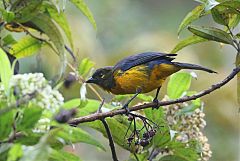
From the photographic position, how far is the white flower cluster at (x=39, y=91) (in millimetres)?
542

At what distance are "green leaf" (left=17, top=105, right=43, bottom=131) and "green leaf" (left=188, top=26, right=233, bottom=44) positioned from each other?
0.40m

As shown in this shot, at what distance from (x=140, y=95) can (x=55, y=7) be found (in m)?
0.23

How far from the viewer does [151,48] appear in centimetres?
343

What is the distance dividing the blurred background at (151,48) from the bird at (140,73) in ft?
3.97

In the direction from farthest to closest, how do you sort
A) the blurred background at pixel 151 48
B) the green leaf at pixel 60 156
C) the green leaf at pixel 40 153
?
the blurred background at pixel 151 48
the green leaf at pixel 60 156
the green leaf at pixel 40 153

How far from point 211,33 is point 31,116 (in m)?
0.43

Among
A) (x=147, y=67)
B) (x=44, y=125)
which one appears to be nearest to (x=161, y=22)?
(x=147, y=67)

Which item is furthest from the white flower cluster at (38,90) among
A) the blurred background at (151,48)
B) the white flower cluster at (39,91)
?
the blurred background at (151,48)

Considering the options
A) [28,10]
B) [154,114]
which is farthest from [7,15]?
[154,114]

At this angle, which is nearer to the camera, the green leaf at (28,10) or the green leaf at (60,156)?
the green leaf at (60,156)

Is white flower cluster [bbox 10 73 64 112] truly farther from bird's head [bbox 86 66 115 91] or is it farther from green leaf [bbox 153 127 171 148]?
bird's head [bbox 86 66 115 91]

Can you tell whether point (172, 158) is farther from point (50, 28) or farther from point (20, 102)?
point (20, 102)

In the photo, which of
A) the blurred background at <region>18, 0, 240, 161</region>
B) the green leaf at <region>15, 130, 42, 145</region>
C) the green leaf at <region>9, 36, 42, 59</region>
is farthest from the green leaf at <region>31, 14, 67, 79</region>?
the blurred background at <region>18, 0, 240, 161</region>

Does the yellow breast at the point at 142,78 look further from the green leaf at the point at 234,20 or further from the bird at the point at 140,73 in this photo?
the green leaf at the point at 234,20
